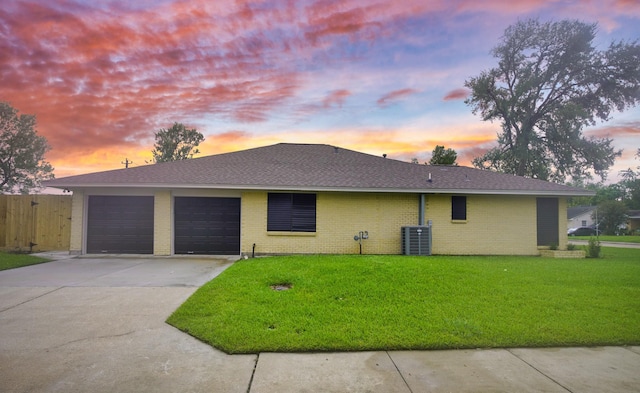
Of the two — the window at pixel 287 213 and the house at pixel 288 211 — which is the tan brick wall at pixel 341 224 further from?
the window at pixel 287 213

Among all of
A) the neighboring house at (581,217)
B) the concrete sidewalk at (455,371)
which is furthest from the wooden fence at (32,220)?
the neighboring house at (581,217)

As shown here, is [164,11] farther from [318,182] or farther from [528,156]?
[528,156]

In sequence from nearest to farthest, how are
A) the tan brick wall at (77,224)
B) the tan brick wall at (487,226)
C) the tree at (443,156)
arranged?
the tan brick wall at (77,224) → the tan brick wall at (487,226) → the tree at (443,156)

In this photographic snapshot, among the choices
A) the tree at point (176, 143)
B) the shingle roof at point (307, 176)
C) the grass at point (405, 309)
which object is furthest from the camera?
the tree at point (176, 143)

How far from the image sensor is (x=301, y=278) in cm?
795

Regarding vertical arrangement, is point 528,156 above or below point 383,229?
above

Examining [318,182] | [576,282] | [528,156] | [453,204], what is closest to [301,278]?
[318,182]

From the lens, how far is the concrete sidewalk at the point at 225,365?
11.6ft

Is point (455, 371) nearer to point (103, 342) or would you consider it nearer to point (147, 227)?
point (103, 342)

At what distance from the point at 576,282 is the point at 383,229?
6314 mm

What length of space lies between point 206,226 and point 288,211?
313 centimetres

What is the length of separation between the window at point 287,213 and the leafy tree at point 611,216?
48536mm

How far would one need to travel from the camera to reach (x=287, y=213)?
12938mm

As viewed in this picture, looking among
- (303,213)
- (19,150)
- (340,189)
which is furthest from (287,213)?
(19,150)
